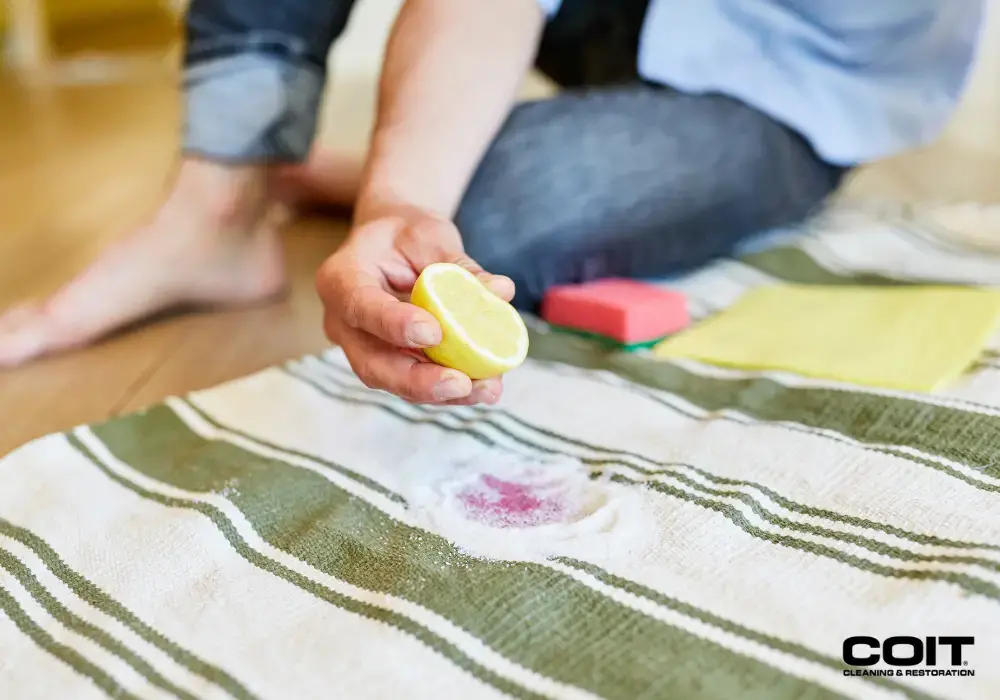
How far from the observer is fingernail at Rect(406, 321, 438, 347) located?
48cm

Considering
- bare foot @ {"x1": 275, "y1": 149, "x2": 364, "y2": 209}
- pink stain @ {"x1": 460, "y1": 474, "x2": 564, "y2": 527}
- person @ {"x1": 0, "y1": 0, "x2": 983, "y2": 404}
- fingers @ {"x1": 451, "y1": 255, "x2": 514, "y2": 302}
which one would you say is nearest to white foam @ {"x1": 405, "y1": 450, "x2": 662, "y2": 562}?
pink stain @ {"x1": 460, "y1": 474, "x2": 564, "y2": 527}

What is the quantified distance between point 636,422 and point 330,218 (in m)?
0.67

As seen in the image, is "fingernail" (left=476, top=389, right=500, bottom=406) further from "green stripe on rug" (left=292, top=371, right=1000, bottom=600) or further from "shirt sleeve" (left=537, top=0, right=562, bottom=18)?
"shirt sleeve" (left=537, top=0, right=562, bottom=18)

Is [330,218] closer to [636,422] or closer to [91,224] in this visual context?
[91,224]

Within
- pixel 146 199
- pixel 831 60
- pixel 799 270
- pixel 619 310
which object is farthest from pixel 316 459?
pixel 146 199

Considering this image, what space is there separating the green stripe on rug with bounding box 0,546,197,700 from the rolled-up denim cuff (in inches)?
17.4

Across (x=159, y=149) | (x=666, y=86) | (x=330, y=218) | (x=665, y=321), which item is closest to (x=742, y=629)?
(x=665, y=321)

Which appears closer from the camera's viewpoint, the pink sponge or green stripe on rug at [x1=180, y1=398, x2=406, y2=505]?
→ green stripe on rug at [x1=180, y1=398, x2=406, y2=505]

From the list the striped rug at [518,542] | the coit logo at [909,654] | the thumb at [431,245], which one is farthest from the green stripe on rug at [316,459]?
the coit logo at [909,654]

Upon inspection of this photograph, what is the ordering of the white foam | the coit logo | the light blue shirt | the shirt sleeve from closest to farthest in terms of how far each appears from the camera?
the coit logo
the white foam
the shirt sleeve
the light blue shirt

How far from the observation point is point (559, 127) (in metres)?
0.81

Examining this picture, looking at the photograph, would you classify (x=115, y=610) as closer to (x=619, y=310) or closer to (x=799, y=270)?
(x=619, y=310)

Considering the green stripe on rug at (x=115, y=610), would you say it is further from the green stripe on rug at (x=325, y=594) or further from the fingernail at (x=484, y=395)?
the fingernail at (x=484, y=395)

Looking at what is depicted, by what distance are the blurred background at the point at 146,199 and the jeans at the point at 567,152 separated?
0.17m
